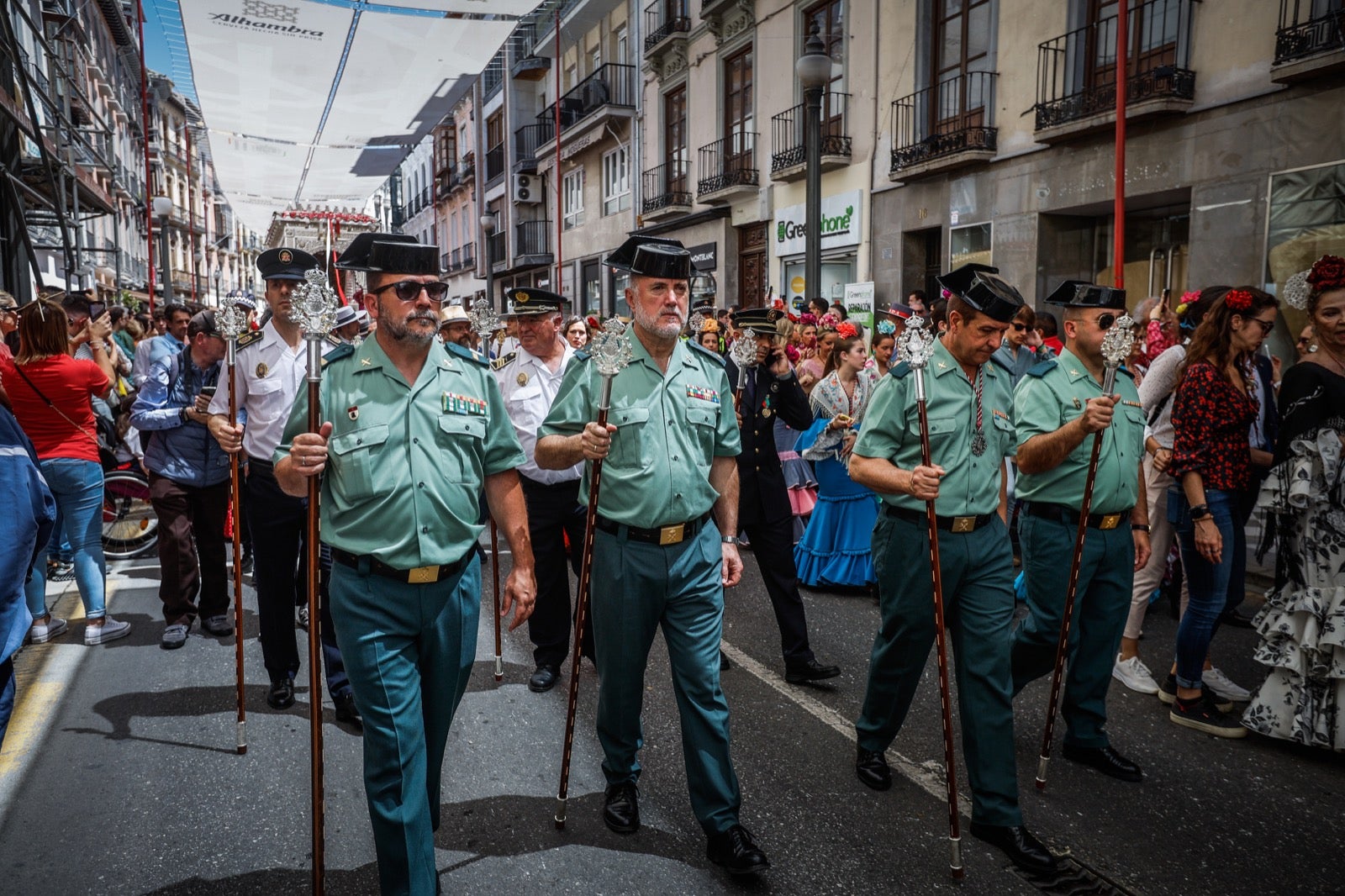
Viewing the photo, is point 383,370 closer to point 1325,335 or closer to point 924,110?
point 1325,335

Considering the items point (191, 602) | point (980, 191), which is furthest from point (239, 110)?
point (980, 191)

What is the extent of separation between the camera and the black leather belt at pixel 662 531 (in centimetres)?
344

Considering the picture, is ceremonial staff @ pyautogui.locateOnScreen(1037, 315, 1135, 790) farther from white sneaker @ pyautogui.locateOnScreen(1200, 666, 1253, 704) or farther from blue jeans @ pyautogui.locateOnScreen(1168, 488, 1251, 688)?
white sneaker @ pyautogui.locateOnScreen(1200, 666, 1253, 704)

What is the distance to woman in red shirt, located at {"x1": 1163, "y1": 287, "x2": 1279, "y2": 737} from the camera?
4.59 metres

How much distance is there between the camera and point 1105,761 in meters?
4.12

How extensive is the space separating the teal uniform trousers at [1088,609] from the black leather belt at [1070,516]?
19mm

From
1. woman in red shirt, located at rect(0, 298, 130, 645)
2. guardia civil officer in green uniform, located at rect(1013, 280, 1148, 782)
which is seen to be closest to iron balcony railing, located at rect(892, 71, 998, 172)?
guardia civil officer in green uniform, located at rect(1013, 280, 1148, 782)

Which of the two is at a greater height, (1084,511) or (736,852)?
(1084,511)

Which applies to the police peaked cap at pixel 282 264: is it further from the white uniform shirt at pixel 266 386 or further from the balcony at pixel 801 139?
the balcony at pixel 801 139

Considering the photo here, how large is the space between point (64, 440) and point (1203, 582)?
6.53 meters

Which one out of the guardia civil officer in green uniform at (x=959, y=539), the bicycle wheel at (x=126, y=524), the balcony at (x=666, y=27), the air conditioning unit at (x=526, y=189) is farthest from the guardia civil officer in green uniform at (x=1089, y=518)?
the air conditioning unit at (x=526, y=189)

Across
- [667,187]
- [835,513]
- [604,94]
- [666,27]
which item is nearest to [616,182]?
[604,94]

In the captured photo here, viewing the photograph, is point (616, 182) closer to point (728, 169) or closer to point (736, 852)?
point (728, 169)

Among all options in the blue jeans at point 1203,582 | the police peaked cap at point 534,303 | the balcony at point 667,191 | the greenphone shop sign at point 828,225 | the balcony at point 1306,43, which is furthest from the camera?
the balcony at point 667,191
